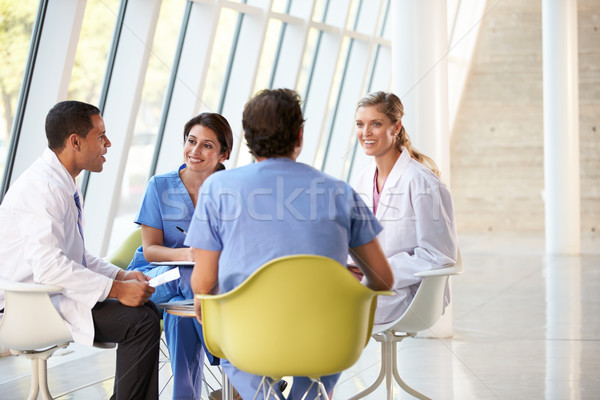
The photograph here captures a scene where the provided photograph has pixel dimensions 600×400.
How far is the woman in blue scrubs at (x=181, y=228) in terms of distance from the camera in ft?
10.0

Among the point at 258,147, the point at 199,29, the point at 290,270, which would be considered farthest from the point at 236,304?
the point at 199,29

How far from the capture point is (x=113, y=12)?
598 cm

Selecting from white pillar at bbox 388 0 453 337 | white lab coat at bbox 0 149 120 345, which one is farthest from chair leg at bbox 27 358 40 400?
white pillar at bbox 388 0 453 337

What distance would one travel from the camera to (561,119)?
10.2 metres

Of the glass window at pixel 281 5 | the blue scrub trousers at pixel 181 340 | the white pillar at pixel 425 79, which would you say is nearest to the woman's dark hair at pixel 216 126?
the blue scrub trousers at pixel 181 340

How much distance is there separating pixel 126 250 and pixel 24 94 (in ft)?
7.45

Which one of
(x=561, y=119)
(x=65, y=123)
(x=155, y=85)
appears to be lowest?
(x=65, y=123)

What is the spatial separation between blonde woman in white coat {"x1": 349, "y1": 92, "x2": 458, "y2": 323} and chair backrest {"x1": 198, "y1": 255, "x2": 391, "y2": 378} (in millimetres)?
1021

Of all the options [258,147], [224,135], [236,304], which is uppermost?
[224,135]

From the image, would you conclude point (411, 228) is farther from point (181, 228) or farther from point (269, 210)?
point (269, 210)

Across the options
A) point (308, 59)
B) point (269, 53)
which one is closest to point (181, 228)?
point (269, 53)

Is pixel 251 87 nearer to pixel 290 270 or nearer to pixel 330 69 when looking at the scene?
pixel 330 69

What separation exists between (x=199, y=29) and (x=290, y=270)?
5.44m

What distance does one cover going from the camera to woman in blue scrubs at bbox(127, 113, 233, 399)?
10.0 feet
